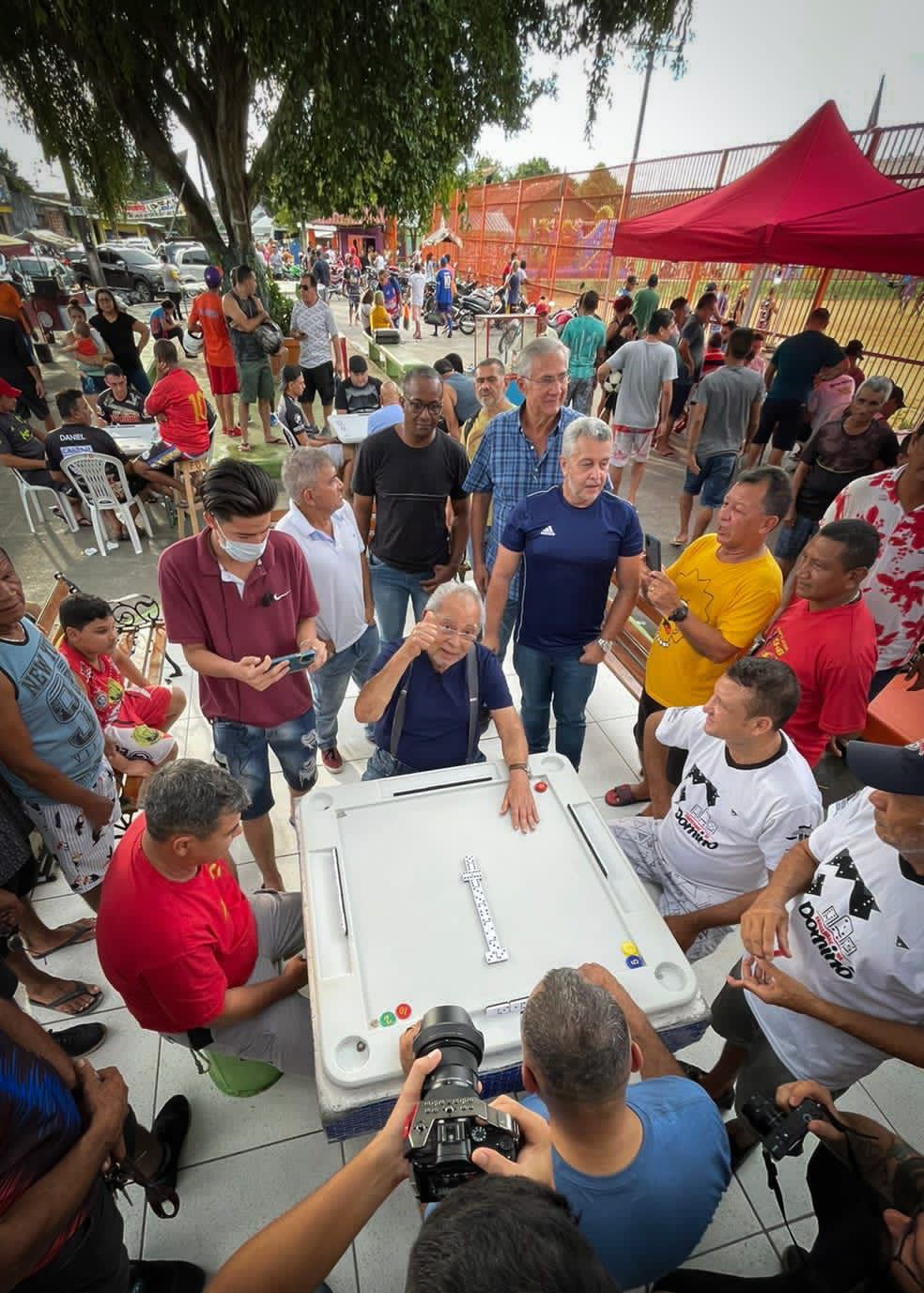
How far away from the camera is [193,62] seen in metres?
7.30

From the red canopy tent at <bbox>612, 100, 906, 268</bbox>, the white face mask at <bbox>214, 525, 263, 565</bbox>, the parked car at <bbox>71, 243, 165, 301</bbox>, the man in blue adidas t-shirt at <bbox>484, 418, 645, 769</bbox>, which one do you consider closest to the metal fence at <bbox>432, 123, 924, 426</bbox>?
the red canopy tent at <bbox>612, 100, 906, 268</bbox>

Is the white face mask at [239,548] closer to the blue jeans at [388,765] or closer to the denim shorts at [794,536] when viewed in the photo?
the blue jeans at [388,765]

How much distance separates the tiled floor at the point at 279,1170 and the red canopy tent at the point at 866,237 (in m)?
4.49

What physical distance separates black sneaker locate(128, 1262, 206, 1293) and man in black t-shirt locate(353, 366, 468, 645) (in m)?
2.79

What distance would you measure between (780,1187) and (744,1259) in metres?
0.26

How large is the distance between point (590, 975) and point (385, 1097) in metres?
0.50

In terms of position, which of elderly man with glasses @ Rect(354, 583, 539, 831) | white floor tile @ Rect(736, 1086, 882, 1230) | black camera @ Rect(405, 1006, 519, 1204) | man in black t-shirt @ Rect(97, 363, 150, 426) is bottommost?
white floor tile @ Rect(736, 1086, 882, 1230)

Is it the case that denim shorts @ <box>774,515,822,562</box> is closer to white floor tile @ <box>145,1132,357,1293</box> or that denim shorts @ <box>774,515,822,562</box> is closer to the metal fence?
the metal fence

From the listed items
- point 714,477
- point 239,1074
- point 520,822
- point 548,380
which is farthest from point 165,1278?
point 714,477

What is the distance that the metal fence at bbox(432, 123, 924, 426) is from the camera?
8.10m

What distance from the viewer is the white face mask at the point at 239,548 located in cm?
212

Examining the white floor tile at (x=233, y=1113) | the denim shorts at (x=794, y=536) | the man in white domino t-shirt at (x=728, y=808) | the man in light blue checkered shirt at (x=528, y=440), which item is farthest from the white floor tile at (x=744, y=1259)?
the denim shorts at (x=794, y=536)

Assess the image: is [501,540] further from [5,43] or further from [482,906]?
[5,43]

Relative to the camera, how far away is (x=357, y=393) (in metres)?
6.40
